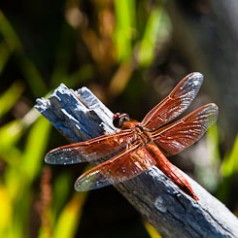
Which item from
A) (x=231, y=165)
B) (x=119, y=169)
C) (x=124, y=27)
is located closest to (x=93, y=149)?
(x=119, y=169)

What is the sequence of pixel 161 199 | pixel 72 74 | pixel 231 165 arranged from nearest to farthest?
pixel 161 199 → pixel 231 165 → pixel 72 74

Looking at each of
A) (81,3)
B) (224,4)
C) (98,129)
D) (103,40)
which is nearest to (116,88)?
(103,40)

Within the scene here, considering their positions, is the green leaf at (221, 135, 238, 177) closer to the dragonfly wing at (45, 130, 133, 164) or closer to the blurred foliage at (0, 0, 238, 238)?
the blurred foliage at (0, 0, 238, 238)

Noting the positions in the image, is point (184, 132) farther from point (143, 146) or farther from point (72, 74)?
point (72, 74)

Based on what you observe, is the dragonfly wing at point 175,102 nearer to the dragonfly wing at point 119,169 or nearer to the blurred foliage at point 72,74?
the dragonfly wing at point 119,169

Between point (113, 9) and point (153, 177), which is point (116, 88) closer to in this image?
point (113, 9)

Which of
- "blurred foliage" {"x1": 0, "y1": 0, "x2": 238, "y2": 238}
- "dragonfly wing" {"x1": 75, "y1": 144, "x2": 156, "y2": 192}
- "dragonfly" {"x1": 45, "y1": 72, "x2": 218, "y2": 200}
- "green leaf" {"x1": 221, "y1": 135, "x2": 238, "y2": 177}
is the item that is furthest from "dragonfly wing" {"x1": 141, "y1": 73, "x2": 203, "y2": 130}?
"blurred foliage" {"x1": 0, "y1": 0, "x2": 238, "y2": 238}

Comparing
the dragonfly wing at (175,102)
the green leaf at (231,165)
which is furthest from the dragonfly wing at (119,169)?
the green leaf at (231,165)
